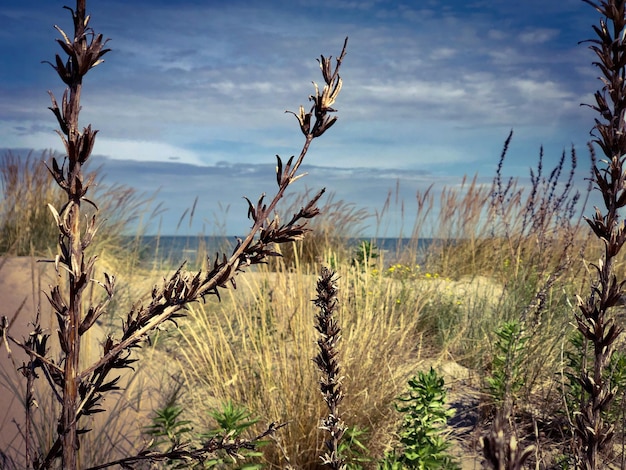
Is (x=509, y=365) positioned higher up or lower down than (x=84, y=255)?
lower down

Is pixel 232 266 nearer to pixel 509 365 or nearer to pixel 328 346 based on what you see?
pixel 328 346

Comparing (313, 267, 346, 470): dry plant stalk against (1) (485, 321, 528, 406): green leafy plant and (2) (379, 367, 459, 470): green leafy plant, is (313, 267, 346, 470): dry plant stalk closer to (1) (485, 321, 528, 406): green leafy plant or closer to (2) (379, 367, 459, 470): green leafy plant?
(2) (379, 367, 459, 470): green leafy plant

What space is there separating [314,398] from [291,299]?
0.76 m

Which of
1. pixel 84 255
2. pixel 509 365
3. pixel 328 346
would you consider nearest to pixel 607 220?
pixel 328 346

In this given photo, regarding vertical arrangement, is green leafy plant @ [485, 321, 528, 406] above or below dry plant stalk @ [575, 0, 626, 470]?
below

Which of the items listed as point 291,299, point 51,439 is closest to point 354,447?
point 291,299

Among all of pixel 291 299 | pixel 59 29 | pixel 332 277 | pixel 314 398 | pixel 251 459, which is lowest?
pixel 251 459

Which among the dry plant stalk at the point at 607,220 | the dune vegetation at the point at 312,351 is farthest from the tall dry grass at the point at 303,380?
the dry plant stalk at the point at 607,220

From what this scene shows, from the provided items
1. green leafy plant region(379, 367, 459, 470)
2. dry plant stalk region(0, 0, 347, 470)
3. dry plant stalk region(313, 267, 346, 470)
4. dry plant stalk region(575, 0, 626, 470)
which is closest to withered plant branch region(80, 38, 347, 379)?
dry plant stalk region(0, 0, 347, 470)

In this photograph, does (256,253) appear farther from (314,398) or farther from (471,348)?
(471,348)

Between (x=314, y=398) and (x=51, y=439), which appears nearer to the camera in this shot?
(x=51, y=439)

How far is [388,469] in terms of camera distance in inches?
101

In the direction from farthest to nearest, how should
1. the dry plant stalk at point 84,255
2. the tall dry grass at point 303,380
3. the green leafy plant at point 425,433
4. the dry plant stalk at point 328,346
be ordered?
the tall dry grass at point 303,380, the green leafy plant at point 425,433, the dry plant stalk at point 328,346, the dry plant stalk at point 84,255

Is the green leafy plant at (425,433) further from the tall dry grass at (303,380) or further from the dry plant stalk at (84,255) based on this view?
the dry plant stalk at (84,255)
